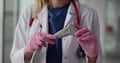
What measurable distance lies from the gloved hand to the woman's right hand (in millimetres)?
100

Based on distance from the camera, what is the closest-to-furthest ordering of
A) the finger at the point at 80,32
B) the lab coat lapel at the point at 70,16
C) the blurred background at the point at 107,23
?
the finger at the point at 80,32 → the lab coat lapel at the point at 70,16 → the blurred background at the point at 107,23

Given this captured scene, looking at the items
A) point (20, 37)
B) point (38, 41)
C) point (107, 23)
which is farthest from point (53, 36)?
point (107, 23)

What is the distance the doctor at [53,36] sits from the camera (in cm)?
91

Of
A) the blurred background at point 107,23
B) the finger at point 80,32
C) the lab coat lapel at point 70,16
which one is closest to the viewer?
the finger at point 80,32

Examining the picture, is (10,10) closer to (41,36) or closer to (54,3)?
(54,3)

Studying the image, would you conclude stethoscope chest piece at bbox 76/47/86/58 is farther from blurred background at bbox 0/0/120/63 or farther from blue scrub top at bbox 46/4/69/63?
blurred background at bbox 0/0/120/63

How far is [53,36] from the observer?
2.93 ft

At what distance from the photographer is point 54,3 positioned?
1042mm

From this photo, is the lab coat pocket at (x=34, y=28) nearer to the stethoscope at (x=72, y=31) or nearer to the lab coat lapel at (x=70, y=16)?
the stethoscope at (x=72, y=31)

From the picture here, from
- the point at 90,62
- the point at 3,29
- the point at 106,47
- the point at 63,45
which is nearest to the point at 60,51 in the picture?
the point at 63,45

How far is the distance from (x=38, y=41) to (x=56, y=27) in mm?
119

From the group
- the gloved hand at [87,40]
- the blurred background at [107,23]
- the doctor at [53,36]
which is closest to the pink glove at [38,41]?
the doctor at [53,36]

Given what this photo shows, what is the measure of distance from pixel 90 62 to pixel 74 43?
105 mm

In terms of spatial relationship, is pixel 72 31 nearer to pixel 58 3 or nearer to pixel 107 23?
pixel 58 3
